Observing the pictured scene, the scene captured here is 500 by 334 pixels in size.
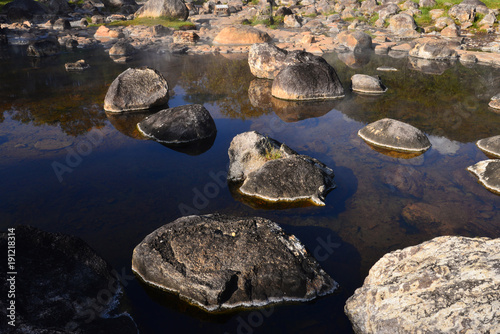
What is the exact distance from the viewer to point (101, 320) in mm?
4773

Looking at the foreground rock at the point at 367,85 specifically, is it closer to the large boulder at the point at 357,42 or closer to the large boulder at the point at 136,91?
the large boulder at the point at 136,91

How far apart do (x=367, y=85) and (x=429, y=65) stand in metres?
8.01

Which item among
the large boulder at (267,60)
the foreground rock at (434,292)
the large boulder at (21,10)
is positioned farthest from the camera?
the large boulder at (21,10)

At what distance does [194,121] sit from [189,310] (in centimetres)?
658

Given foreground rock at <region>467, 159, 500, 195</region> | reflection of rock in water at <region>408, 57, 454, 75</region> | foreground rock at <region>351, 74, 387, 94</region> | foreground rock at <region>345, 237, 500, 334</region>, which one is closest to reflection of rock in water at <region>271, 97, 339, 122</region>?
foreground rock at <region>351, 74, 387, 94</region>

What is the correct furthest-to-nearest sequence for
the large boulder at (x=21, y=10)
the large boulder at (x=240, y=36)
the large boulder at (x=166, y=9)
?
the large boulder at (x=21, y=10) < the large boulder at (x=166, y=9) < the large boulder at (x=240, y=36)

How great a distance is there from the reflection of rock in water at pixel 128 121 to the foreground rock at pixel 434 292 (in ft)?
27.3

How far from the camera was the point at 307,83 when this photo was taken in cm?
1461

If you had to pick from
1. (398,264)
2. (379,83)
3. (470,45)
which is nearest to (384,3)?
(470,45)

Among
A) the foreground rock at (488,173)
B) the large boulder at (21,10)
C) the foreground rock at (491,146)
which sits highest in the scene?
the foreground rock at (488,173)

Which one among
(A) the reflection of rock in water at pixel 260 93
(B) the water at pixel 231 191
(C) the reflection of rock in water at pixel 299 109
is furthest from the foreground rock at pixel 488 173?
(A) the reflection of rock in water at pixel 260 93

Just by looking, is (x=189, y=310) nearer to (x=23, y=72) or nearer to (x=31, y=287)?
(x=31, y=287)

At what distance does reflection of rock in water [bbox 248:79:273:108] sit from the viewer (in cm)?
1453

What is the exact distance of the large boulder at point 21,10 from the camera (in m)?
36.3
